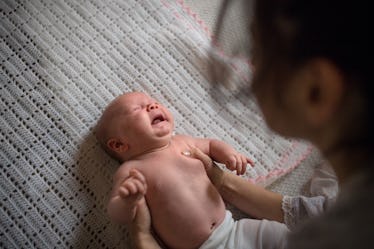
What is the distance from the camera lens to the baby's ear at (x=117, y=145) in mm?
894

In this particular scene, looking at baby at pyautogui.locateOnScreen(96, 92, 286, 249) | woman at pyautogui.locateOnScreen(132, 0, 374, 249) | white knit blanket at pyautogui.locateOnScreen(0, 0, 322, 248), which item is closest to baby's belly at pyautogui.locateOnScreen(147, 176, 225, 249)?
baby at pyautogui.locateOnScreen(96, 92, 286, 249)

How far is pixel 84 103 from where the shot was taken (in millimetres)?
954

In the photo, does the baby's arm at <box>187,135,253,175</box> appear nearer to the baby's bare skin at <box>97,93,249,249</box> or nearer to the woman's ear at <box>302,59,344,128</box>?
the baby's bare skin at <box>97,93,249,249</box>

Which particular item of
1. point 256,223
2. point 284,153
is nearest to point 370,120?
point 256,223

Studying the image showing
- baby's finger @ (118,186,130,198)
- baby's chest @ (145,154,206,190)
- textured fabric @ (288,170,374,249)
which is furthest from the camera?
baby's chest @ (145,154,206,190)

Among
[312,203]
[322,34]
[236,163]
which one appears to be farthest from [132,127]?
[322,34]

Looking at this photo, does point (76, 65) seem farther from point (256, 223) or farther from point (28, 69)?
point (256, 223)

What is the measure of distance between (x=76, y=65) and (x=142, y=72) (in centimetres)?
16

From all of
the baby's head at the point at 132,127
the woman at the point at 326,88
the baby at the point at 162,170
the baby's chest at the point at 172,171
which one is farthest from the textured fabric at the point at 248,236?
the woman at the point at 326,88

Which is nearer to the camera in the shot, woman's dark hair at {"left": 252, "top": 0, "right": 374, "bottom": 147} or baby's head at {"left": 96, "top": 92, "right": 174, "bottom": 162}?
woman's dark hair at {"left": 252, "top": 0, "right": 374, "bottom": 147}

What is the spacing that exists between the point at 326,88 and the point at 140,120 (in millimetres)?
497

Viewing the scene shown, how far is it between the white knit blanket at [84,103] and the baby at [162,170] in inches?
2.5

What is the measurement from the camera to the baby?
0.81 meters

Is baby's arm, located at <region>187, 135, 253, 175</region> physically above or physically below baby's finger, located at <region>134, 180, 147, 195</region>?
below
